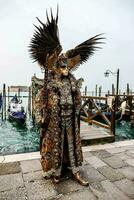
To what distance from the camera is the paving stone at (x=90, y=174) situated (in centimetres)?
348

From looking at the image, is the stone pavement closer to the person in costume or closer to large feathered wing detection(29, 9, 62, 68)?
the person in costume

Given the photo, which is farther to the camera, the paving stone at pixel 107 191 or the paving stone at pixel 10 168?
the paving stone at pixel 10 168

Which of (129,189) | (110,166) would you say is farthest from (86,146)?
(129,189)

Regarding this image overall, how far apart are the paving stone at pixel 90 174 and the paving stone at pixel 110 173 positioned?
0.10m

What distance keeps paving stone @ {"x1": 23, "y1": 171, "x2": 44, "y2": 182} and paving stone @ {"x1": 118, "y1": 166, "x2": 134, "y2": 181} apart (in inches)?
58.5

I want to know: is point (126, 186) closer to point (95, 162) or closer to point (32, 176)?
point (95, 162)

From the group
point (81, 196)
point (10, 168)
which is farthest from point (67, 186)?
point (10, 168)

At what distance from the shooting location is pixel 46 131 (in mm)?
3408

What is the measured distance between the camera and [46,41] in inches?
134

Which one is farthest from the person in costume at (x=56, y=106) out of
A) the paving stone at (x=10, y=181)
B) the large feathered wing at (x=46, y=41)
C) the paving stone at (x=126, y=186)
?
the paving stone at (x=126, y=186)

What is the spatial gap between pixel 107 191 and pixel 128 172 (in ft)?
2.90

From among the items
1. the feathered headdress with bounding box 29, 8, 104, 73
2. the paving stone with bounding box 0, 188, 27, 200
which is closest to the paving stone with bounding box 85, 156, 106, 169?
the paving stone with bounding box 0, 188, 27, 200

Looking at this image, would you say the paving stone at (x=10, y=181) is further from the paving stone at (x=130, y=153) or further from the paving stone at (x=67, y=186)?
the paving stone at (x=130, y=153)

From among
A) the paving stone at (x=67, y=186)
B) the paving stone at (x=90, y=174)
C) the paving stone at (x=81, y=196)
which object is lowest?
the paving stone at (x=81, y=196)
